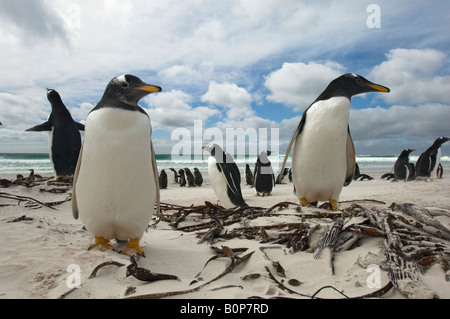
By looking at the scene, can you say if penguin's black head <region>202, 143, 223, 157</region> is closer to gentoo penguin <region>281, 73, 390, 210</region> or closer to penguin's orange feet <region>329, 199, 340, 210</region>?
gentoo penguin <region>281, 73, 390, 210</region>

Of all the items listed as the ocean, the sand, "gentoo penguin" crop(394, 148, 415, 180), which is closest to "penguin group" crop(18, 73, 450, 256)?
the sand

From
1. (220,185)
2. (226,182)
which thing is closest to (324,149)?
(226,182)

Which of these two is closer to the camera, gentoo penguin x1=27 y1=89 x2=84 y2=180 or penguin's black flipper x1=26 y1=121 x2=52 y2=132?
penguin's black flipper x1=26 y1=121 x2=52 y2=132

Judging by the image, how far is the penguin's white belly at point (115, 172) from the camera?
267 centimetres

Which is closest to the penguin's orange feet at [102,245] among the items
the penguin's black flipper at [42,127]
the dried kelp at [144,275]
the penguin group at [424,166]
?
the dried kelp at [144,275]

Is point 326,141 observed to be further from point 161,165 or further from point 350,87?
point 161,165

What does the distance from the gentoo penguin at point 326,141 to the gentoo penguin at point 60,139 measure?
19.6ft

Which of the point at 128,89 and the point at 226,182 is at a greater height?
the point at 128,89

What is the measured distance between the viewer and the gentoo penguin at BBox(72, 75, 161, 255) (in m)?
2.68

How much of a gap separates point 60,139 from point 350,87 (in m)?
7.15

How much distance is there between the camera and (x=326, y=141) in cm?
468

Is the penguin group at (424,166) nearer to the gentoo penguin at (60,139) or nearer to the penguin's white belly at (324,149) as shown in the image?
the penguin's white belly at (324,149)
